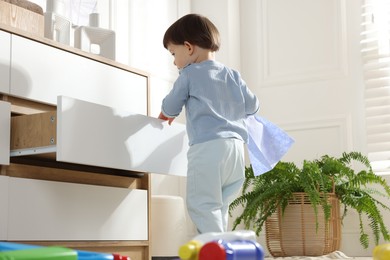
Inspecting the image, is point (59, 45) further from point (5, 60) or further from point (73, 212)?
point (73, 212)

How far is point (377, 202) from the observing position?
111 inches

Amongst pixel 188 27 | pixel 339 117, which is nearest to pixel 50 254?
pixel 188 27

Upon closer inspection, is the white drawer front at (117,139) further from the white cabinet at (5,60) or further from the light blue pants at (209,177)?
the white cabinet at (5,60)

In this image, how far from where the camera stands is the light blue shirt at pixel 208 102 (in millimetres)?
1967

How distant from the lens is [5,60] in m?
1.81

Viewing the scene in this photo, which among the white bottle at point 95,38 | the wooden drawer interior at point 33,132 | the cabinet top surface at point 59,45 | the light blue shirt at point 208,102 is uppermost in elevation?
the white bottle at point 95,38

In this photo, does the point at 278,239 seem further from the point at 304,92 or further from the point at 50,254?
the point at 50,254

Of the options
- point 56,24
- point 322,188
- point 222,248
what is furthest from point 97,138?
point 322,188

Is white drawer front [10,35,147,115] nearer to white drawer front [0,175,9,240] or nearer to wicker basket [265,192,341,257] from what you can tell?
white drawer front [0,175,9,240]

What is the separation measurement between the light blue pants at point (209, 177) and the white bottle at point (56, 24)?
587 millimetres

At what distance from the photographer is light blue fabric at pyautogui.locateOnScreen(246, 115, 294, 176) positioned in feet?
7.31

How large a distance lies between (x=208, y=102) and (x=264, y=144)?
1.26 ft

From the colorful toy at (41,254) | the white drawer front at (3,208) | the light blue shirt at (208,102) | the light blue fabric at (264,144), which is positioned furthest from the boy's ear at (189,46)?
the colorful toy at (41,254)

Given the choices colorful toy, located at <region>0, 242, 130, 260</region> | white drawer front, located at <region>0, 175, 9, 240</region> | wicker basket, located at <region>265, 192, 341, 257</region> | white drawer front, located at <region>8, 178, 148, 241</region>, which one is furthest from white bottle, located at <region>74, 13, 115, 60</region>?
colorful toy, located at <region>0, 242, 130, 260</region>
